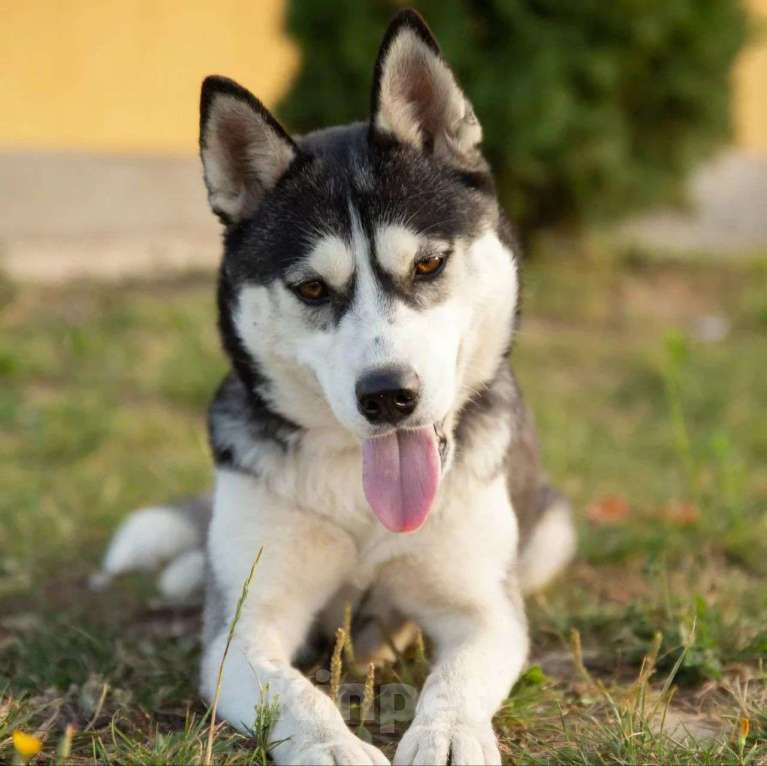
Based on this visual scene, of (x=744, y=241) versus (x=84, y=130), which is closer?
(x=84, y=130)

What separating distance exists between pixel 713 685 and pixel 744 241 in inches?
296

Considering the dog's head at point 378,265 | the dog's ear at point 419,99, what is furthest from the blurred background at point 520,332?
the dog's ear at point 419,99

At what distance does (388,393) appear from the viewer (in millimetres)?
2453

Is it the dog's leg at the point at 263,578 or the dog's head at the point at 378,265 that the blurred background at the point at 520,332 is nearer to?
the dog's leg at the point at 263,578

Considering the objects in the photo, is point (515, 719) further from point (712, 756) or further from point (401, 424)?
point (401, 424)

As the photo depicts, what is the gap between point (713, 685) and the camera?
2848mm

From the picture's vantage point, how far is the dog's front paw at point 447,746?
2223mm

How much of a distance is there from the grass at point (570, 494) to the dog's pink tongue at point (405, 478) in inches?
15.1

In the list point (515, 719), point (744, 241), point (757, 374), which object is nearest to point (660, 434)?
point (757, 374)

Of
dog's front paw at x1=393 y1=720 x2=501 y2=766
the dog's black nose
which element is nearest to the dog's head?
the dog's black nose

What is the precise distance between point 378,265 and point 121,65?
6.85 m

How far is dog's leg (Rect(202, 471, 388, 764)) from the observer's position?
8.44 feet

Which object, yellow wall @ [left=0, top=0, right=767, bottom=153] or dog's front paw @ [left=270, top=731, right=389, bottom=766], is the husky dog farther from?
yellow wall @ [left=0, top=0, right=767, bottom=153]

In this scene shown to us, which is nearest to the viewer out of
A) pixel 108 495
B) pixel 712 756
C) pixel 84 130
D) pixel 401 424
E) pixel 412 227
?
pixel 712 756
